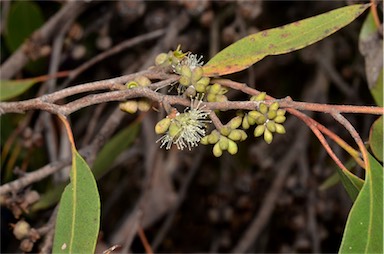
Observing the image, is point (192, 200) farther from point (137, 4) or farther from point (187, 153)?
point (137, 4)

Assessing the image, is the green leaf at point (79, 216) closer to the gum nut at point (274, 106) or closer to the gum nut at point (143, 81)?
the gum nut at point (143, 81)

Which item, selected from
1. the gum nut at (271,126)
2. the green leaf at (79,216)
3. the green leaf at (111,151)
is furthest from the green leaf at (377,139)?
the green leaf at (111,151)

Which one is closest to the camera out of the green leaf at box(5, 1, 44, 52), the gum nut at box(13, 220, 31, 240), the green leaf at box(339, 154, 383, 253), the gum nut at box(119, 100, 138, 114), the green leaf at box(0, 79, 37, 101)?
the green leaf at box(339, 154, 383, 253)

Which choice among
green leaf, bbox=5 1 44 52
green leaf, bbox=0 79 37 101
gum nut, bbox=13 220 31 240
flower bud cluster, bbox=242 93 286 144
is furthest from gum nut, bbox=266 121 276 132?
green leaf, bbox=5 1 44 52

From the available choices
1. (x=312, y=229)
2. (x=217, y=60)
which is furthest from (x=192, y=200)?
(x=217, y=60)

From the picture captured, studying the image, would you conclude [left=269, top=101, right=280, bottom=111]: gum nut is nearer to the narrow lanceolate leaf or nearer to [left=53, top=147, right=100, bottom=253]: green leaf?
the narrow lanceolate leaf

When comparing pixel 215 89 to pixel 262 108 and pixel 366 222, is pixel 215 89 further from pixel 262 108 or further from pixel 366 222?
pixel 366 222

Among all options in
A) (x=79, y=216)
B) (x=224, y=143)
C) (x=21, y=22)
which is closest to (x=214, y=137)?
(x=224, y=143)
